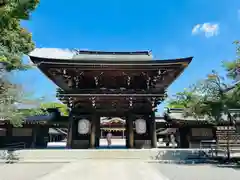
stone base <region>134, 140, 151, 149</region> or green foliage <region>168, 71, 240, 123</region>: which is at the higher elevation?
green foliage <region>168, 71, 240, 123</region>

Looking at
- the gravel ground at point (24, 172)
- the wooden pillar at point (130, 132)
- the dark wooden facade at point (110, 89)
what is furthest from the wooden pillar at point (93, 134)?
the gravel ground at point (24, 172)

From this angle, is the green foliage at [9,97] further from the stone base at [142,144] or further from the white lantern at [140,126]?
the stone base at [142,144]

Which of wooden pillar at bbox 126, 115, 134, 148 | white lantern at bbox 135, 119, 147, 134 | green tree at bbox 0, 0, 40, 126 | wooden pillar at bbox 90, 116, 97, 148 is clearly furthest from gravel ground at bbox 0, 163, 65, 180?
white lantern at bbox 135, 119, 147, 134

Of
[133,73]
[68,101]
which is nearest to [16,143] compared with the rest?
[68,101]

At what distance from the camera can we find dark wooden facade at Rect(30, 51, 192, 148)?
14461 mm

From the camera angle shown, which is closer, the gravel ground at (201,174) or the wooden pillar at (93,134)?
the gravel ground at (201,174)

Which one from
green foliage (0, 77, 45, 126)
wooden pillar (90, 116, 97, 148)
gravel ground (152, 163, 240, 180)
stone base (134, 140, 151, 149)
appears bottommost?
gravel ground (152, 163, 240, 180)

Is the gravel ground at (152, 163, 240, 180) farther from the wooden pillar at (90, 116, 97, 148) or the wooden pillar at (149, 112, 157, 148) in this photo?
the wooden pillar at (90, 116, 97, 148)

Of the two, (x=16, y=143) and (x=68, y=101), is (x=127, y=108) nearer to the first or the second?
(x=68, y=101)

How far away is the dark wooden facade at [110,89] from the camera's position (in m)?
14.5

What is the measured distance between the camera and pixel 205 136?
61.2ft

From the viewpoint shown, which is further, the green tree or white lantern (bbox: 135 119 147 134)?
white lantern (bbox: 135 119 147 134)

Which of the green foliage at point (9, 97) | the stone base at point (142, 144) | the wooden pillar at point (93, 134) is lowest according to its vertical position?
the stone base at point (142, 144)

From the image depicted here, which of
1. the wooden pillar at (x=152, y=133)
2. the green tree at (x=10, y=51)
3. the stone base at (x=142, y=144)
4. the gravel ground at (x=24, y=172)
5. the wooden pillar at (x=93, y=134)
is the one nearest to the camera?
the green tree at (x=10, y=51)
